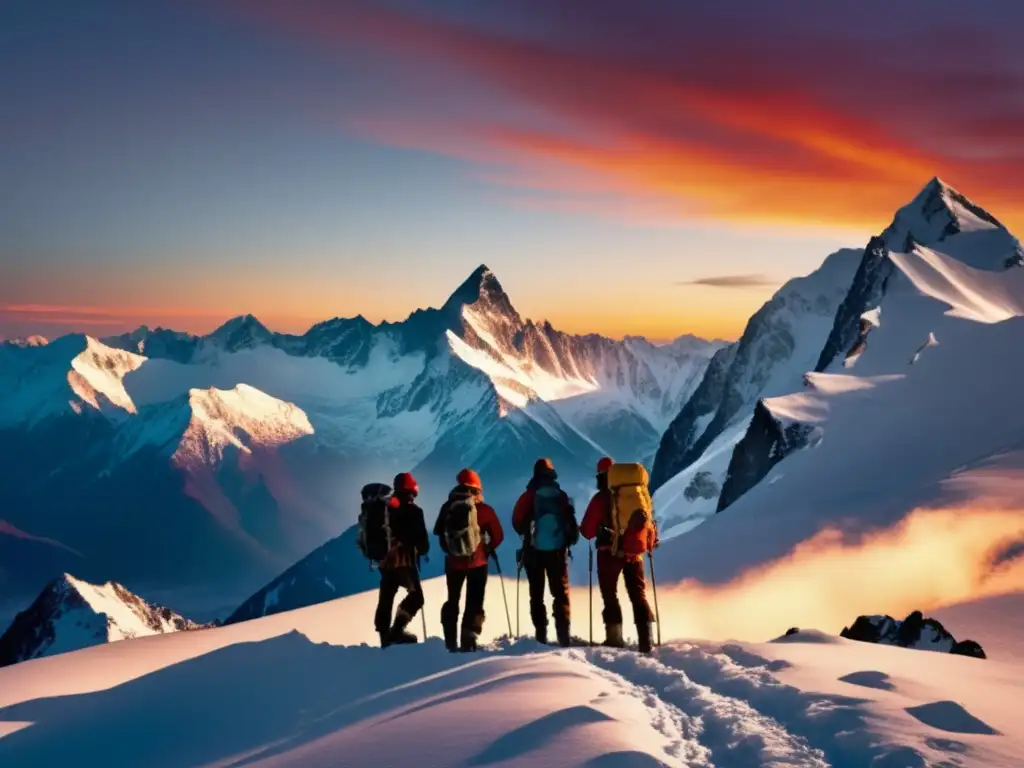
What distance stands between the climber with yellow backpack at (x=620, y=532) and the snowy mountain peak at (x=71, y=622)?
166 m

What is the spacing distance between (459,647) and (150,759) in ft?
19.8

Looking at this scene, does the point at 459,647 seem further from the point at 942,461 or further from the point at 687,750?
the point at 942,461

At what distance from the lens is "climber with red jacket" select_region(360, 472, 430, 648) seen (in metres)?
17.4

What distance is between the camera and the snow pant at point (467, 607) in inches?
675

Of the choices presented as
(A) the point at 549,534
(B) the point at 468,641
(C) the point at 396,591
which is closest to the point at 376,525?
(C) the point at 396,591

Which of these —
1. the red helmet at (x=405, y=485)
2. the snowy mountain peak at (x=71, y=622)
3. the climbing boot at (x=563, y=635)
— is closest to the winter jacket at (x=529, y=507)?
the climbing boot at (x=563, y=635)

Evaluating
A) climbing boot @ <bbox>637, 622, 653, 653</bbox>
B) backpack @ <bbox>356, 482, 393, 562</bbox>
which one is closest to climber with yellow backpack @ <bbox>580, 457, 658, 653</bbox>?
climbing boot @ <bbox>637, 622, 653, 653</bbox>

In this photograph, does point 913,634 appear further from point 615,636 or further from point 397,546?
point 397,546

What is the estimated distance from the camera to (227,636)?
18766 millimetres

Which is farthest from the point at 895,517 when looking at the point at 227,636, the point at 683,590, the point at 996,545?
the point at 227,636

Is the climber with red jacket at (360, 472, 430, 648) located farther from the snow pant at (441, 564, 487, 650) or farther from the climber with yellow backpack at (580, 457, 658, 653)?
the climber with yellow backpack at (580, 457, 658, 653)

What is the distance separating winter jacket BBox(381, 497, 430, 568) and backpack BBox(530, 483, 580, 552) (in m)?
2.17

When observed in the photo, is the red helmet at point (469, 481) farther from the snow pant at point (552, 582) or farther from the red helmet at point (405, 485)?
the snow pant at point (552, 582)

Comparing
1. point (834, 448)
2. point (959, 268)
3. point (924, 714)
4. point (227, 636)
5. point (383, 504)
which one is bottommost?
point (924, 714)
